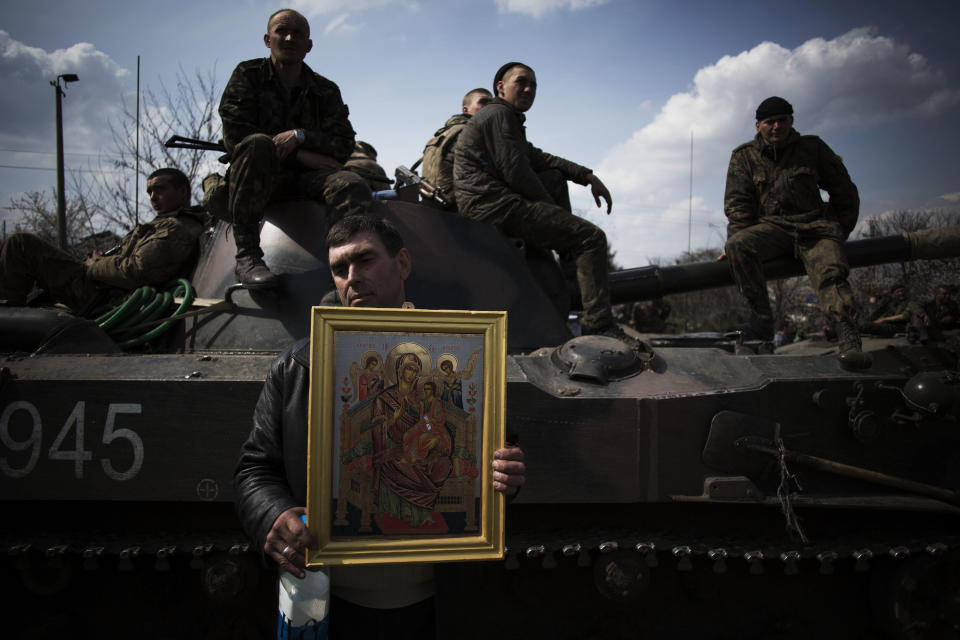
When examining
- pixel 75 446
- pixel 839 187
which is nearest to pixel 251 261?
pixel 75 446

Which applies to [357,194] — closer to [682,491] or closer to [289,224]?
[289,224]

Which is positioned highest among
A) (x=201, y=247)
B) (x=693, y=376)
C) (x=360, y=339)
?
(x=201, y=247)

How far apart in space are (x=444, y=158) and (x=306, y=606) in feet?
12.1

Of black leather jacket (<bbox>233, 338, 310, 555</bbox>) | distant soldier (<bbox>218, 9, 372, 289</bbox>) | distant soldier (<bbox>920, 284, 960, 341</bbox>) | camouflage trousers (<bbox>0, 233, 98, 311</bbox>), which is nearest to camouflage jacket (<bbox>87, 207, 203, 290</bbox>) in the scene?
camouflage trousers (<bbox>0, 233, 98, 311</bbox>)

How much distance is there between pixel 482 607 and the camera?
298 cm

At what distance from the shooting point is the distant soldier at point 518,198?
3.92m

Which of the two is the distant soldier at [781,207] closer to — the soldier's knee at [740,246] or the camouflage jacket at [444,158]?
the soldier's knee at [740,246]

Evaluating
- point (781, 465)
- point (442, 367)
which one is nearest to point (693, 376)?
point (781, 465)

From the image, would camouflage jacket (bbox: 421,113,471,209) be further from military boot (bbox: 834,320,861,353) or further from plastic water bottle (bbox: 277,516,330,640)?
plastic water bottle (bbox: 277,516,330,640)

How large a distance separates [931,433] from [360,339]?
261 cm

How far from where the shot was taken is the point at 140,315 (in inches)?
141

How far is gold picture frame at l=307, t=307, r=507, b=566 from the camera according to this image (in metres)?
1.48

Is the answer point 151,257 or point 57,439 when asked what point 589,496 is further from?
point 151,257

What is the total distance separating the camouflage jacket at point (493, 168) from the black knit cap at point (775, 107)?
1547mm
